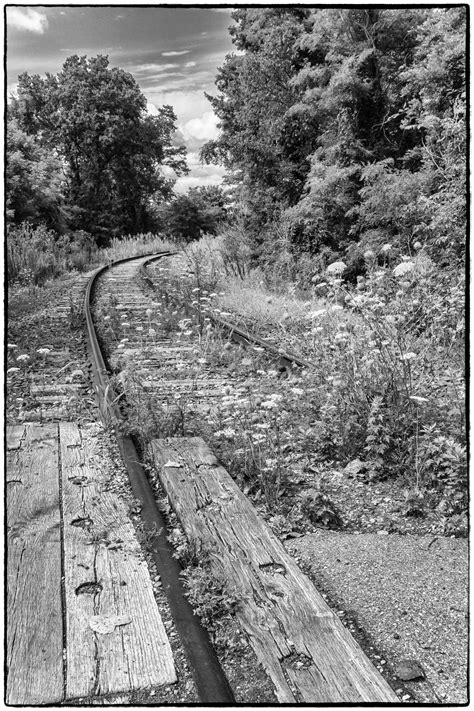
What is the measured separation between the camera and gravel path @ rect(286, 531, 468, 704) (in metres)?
2.03

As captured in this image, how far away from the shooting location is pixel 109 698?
1797 mm

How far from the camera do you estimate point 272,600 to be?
225 cm

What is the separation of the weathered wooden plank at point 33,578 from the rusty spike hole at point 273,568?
81 centimetres

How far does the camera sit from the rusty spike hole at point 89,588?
229 cm

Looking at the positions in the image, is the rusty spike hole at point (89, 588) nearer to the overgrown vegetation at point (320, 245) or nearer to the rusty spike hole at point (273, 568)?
the rusty spike hole at point (273, 568)

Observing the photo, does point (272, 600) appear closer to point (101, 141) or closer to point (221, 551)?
point (221, 551)

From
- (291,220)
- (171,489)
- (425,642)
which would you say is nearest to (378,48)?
(291,220)

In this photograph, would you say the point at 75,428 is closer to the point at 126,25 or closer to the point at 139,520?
the point at 139,520

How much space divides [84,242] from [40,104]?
39.8 feet

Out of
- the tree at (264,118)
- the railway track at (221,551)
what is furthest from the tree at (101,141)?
the tree at (264,118)

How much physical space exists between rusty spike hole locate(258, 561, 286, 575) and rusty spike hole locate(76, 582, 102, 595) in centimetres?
65

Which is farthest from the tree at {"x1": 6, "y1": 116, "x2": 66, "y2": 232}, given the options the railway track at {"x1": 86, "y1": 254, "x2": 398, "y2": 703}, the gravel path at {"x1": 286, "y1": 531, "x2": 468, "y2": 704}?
the gravel path at {"x1": 286, "y1": 531, "x2": 468, "y2": 704}

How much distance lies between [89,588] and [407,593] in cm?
125

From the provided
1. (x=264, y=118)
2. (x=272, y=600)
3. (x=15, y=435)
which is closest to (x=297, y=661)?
(x=272, y=600)
